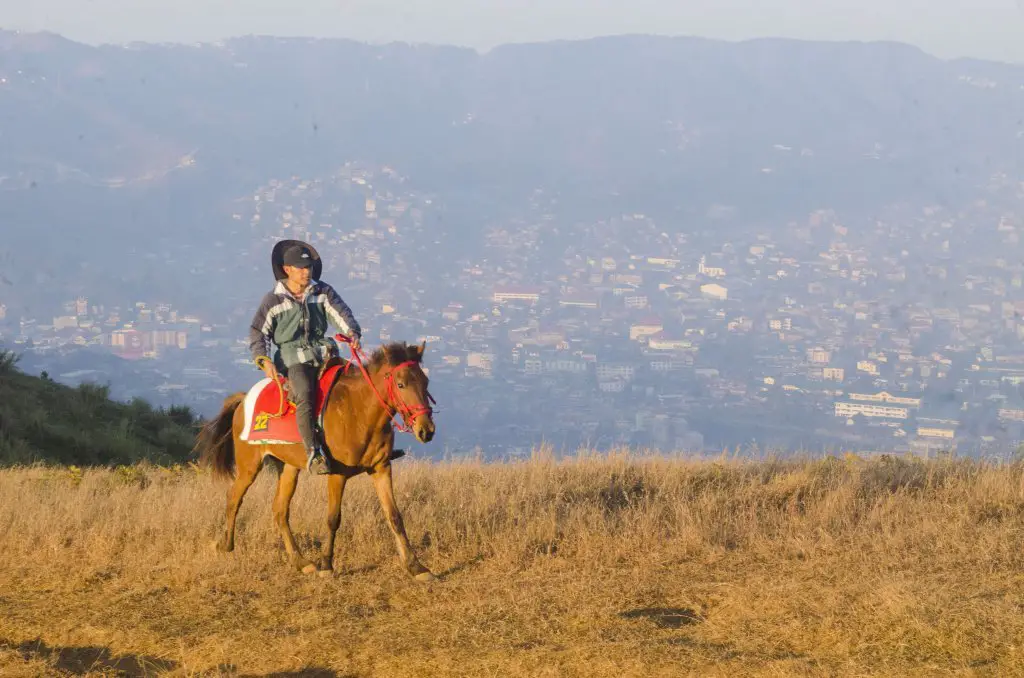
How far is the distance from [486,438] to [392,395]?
198ft

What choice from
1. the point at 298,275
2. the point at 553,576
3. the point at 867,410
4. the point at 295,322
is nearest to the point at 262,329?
the point at 295,322

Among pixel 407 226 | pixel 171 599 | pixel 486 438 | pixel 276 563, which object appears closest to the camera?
pixel 171 599

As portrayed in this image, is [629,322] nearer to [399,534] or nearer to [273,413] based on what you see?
[273,413]

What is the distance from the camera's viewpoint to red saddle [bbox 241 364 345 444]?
9.90 meters

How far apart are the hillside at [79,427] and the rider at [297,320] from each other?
9.35 m

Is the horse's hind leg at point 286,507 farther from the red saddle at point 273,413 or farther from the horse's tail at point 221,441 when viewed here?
the horse's tail at point 221,441

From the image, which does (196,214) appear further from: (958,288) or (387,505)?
(387,505)

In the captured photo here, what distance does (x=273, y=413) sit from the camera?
10.2 m

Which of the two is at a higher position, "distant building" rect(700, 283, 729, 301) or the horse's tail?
"distant building" rect(700, 283, 729, 301)

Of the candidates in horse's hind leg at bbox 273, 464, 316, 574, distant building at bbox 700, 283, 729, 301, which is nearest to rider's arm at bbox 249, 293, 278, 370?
horse's hind leg at bbox 273, 464, 316, 574

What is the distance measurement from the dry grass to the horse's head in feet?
4.40

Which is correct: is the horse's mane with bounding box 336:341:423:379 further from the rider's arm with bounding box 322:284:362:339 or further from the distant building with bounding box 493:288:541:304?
the distant building with bounding box 493:288:541:304

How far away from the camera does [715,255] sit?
138 meters

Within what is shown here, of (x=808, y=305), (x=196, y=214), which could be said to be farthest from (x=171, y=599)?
(x=196, y=214)
